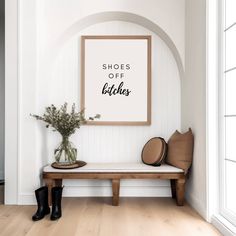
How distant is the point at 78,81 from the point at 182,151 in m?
1.53

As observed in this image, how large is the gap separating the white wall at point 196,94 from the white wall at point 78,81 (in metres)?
0.23

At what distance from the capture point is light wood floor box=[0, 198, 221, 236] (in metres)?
2.16

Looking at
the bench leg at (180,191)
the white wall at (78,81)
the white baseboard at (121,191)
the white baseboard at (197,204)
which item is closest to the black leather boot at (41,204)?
the white wall at (78,81)

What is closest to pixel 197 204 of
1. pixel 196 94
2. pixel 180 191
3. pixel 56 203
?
pixel 180 191

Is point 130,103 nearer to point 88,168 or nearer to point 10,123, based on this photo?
point 88,168

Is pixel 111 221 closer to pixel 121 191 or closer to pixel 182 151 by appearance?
pixel 121 191

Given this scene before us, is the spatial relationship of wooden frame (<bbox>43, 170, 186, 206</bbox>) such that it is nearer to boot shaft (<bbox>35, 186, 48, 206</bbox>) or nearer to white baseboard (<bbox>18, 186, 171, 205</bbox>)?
boot shaft (<bbox>35, 186, 48, 206</bbox>)

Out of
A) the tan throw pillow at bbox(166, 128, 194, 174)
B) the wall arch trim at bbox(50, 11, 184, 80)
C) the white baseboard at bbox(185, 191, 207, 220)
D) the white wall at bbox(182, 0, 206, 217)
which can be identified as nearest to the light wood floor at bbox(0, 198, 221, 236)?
the white baseboard at bbox(185, 191, 207, 220)

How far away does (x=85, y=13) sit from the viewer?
3051mm

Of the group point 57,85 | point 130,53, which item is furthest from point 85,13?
point 57,85

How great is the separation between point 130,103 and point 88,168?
38.1 inches
